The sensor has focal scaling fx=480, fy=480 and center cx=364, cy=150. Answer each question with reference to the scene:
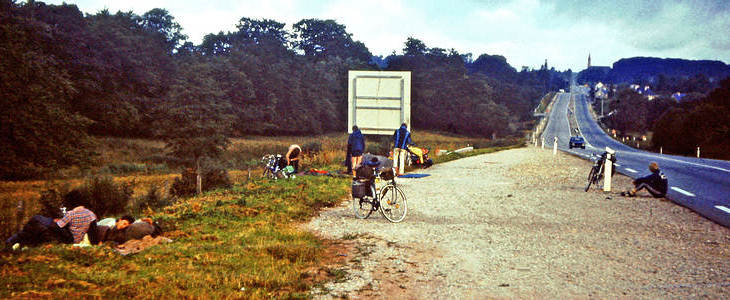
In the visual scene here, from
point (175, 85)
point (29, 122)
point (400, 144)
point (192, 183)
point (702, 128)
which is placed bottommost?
point (192, 183)

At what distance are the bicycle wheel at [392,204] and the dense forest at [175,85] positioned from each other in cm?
2791

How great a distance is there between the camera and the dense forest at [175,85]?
29922 millimetres

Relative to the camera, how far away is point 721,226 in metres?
8.98

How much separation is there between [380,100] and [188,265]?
13.2m

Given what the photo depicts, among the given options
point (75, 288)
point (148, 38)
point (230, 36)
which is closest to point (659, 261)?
point (75, 288)

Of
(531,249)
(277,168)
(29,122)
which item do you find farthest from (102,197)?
(29,122)

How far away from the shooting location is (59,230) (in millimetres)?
7848

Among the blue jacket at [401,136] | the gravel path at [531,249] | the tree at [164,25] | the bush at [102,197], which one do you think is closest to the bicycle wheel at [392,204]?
the gravel path at [531,249]

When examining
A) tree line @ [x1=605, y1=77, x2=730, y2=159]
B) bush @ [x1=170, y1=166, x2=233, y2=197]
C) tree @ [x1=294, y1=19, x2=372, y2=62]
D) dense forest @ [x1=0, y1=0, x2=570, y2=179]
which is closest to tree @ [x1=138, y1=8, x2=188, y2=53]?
dense forest @ [x1=0, y1=0, x2=570, y2=179]

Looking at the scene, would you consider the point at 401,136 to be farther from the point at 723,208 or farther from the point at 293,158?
the point at 723,208

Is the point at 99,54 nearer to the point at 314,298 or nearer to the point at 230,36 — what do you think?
the point at 230,36

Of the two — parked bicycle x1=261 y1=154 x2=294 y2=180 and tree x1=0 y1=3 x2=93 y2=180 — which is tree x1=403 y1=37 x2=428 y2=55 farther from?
parked bicycle x1=261 y1=154 x2=294 y2=180

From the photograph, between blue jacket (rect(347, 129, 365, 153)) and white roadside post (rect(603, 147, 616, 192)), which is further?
blue jacket (rect(347, 129, 365, 153))

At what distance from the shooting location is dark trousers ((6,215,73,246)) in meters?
7.72
